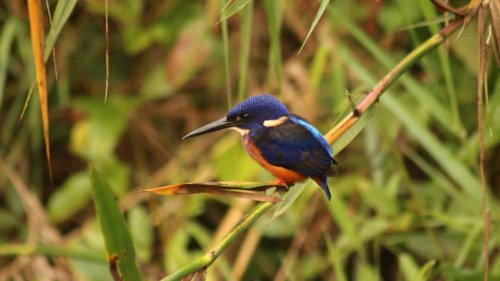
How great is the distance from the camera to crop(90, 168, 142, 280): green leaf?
146 cm

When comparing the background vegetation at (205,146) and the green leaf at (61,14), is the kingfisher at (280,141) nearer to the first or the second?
the green leaf at (61,14)

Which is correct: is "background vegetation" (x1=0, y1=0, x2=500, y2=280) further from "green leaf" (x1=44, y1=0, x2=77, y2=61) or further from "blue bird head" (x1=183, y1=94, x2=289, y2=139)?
"green leaf" (x1=44, y1=0, x2=77, y2=61)

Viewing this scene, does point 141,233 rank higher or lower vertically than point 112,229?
lower

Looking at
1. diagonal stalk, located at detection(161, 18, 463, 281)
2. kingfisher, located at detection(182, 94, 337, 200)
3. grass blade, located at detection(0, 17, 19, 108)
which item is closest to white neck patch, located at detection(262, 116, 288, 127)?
kingfisher, located at detection(182, 94, 337, 200)

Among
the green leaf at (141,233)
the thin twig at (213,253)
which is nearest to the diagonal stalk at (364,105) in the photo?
the thin twig at (213,253)

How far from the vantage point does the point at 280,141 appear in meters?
1.82

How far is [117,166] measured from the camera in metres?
3.73

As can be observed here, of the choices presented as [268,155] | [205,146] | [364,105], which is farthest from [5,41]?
[364,105]

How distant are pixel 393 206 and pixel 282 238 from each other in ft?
2.85

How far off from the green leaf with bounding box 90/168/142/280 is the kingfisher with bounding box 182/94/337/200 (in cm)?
23

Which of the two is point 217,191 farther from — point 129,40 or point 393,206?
point 129,40

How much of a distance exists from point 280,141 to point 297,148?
0.05m

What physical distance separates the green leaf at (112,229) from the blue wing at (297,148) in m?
Answer: 0.40

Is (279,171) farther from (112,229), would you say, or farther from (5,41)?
(5,41)
